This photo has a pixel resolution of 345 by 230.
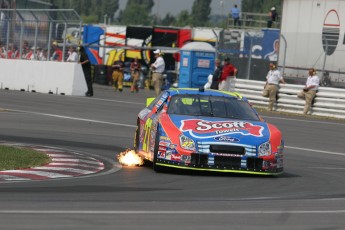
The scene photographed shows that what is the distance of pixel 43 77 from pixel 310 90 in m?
9.12

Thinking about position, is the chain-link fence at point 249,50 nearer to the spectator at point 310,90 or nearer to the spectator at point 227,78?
the spectator at point 227,78

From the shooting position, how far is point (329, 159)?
17484mm

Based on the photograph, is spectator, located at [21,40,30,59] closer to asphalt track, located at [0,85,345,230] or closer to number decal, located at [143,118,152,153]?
asphalt track, located at [0,85,345,230]

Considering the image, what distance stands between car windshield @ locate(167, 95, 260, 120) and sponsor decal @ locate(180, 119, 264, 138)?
498 millimetres

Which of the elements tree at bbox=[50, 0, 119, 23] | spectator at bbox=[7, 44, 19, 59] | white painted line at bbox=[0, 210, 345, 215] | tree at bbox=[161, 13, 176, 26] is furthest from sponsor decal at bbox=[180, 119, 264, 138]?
tree at bbox=[161, 13, 176, 26]

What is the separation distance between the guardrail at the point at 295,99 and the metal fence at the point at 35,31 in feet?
19.6

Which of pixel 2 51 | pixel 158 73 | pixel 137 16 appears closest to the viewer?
pixel 158 73

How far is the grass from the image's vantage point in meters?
13.1

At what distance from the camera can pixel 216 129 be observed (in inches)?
533

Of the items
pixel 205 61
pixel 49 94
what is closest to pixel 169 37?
pixel 205 61

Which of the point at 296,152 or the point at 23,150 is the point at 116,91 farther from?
the point at 23,150

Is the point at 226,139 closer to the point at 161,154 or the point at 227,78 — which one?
the point at 161,154

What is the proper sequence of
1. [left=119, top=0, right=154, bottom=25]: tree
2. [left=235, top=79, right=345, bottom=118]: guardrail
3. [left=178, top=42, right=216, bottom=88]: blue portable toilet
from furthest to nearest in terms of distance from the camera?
1. [left=119, top=0, right=154, bottom=25]: tree
2. [left=178, top=42, right=216, bottom=88]: blue portable toilet
3. [left=235, top=79, right=345, bottom=118]: guardrail

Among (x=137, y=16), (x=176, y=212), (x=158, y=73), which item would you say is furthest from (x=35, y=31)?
(x=137, y=16)
